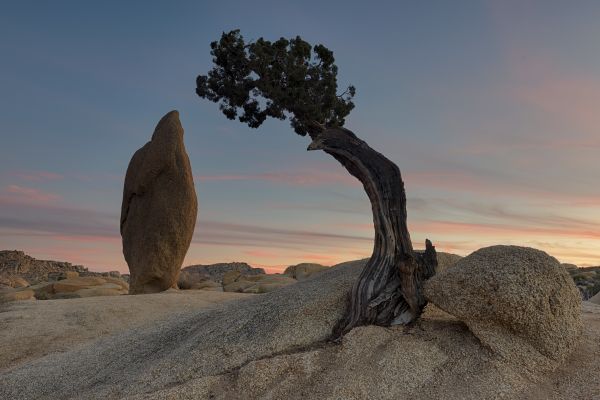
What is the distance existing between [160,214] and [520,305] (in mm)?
13029

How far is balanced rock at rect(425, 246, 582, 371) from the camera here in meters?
6.20

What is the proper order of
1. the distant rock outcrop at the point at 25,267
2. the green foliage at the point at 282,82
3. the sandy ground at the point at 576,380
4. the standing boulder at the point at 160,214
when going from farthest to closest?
the distant rock outcrop at the point at 25,267, the standing boulder at the point at 160,214, the green foliage at the point at 282,82, the sandy ground at the point at 576,380

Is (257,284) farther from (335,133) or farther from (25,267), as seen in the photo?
(25,267)

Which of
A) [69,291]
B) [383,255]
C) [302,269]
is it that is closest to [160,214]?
[69,291]

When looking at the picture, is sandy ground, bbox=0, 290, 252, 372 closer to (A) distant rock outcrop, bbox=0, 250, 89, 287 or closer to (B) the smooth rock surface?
(B) the smooth rock surface

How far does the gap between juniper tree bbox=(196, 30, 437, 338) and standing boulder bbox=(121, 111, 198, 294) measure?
653 cm

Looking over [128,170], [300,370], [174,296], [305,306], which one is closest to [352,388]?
[300,370]

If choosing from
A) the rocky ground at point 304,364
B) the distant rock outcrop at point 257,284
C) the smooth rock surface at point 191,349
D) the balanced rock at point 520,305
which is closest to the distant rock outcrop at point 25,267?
the distant rock outcrop at point 257,284

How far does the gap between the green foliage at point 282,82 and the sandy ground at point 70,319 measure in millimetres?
5971

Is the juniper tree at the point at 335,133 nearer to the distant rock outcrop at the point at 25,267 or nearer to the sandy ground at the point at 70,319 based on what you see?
the sandy ground at the point at 70,319

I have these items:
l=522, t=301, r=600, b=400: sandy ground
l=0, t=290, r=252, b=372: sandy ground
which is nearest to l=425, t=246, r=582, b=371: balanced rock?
l=522, t=301, r=600, b=400: sandy ground

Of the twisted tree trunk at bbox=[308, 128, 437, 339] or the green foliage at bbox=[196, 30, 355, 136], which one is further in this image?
the green foliage at bbox=[196, 30, 355, 136]

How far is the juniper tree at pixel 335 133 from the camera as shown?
24.2ft

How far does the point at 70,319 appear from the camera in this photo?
13.0 meters
